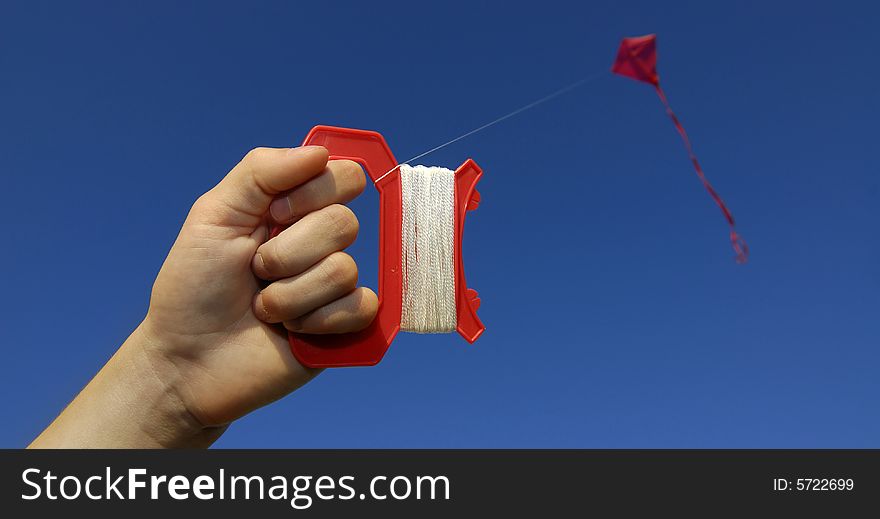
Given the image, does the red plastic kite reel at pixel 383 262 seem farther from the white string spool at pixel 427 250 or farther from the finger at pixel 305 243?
the finger at pixel 305 243

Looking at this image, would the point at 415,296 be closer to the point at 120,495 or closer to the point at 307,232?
the point at 307,232

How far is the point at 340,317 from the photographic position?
280 cm

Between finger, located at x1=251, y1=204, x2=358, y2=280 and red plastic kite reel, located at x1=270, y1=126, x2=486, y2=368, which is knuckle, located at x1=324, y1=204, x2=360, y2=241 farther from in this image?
red plastic kite reel, located at x1=270, y1=126, x2=486, y2=368

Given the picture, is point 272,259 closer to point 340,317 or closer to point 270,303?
point 270,303

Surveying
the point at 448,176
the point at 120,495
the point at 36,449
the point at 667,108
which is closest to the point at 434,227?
the point at 448,176

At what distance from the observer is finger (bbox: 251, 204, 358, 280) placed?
269cm

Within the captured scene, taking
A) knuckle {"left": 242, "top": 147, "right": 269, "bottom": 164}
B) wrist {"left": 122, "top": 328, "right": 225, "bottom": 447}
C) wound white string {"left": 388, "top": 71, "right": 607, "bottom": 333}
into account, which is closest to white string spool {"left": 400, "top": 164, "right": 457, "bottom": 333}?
wound white string {"left": 388, "top": 71, "right": 607, "bottom": 333}

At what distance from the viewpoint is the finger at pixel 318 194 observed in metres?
2.75

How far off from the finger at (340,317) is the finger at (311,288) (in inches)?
1.7

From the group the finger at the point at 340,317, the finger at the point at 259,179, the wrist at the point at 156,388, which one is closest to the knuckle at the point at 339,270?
the finger at the point at 340,317

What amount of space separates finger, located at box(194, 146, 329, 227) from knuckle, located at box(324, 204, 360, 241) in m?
0.18

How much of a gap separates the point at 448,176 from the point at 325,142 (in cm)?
72

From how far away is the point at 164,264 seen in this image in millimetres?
2779

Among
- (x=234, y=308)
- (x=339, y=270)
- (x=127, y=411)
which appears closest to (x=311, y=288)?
(x=339, y=270)
